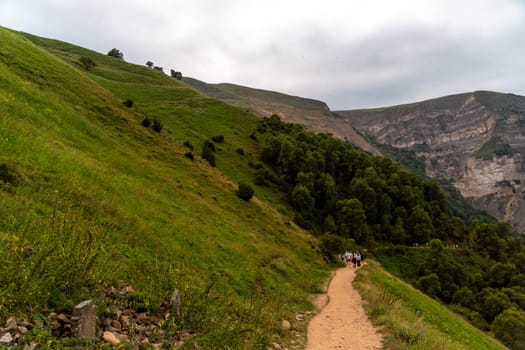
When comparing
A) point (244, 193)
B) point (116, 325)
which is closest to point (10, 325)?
point (116, 325)

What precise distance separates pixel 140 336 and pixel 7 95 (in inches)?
873

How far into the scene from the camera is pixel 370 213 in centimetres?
7575

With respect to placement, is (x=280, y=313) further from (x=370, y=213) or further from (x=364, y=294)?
(x=370, y=213)

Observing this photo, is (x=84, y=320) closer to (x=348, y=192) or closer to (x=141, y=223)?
(x=141, y=223)

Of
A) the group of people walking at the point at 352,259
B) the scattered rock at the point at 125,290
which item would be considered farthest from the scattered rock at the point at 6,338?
the group of people walking at the point at 352,259

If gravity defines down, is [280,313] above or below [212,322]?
below

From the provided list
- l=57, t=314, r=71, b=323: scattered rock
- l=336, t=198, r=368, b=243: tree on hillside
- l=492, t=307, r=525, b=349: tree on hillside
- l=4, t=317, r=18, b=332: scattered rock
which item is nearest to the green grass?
l=57, t=314, r=71, b=323: scattered rock

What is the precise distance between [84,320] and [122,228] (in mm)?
9898

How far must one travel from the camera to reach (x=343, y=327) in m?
14.2

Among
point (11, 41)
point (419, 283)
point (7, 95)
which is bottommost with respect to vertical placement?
point (419, 283)

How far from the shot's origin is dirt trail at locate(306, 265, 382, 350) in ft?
38.3

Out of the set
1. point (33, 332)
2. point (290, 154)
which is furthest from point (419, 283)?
point (33, 332)

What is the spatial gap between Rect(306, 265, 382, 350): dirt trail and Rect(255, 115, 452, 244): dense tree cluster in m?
35.1

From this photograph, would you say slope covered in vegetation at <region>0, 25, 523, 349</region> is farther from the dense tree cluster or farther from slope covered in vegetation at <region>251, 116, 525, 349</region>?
slope covered in vegetation at <region>251, 116, 525, 349</region>
